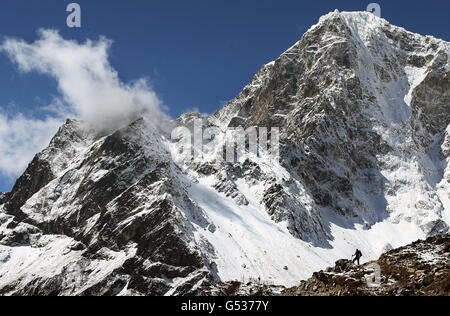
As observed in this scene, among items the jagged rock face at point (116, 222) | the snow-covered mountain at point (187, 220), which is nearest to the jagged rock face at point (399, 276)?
the snow-covered mountain at point (187, 220)

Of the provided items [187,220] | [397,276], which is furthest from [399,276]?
[187,220]

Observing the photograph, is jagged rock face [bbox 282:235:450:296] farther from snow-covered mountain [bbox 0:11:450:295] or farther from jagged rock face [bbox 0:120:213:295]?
jagged rock face [bbox 0:120:213:295]

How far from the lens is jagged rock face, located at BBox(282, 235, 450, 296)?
4250cm

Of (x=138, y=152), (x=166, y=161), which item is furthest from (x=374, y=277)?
(x=138, y=152)

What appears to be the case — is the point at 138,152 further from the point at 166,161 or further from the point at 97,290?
the point at 97,290

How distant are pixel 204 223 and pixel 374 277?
108 m

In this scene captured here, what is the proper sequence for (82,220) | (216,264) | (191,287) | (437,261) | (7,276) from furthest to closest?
(82,220), (7,276), (216,264), (191,287), (437,261)

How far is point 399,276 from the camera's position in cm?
4612

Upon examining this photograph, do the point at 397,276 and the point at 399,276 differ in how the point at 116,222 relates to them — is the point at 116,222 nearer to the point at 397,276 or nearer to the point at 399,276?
the point at 397,276

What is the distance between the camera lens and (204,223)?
153m

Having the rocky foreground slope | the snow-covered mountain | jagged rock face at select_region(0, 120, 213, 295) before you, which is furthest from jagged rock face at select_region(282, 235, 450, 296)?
jagged rock face at select_region(0, 120, 213, 295)

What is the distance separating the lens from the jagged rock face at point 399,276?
1673 inches

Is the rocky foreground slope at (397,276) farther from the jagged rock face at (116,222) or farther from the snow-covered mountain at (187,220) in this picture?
the jagged rock face at (116,222)

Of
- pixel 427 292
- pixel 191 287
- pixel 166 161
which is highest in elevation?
pixel 166 161
